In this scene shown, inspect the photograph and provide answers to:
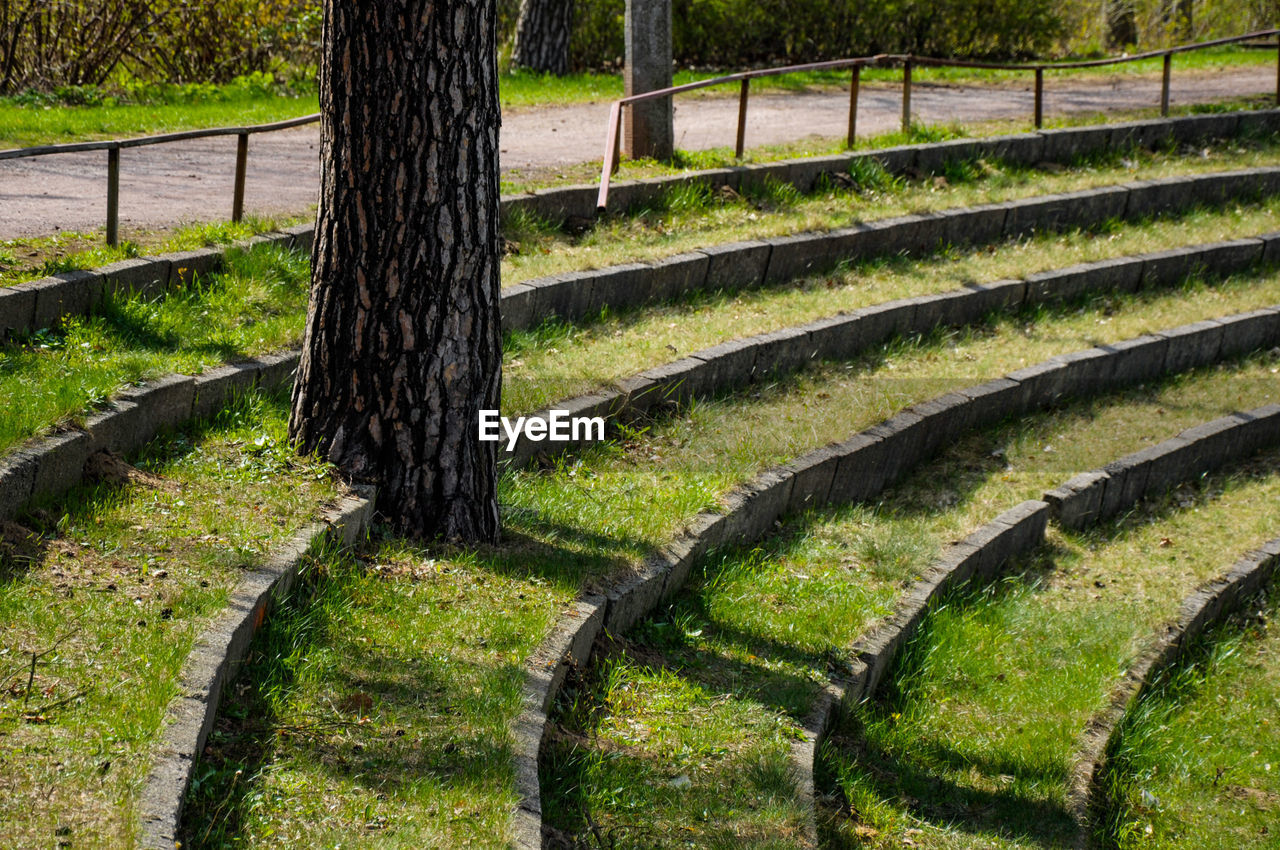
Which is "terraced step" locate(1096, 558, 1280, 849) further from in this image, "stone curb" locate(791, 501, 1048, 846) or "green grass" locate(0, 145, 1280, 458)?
"green grass" locate(0, 145, 1280, 458)

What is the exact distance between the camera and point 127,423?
17.5 ft

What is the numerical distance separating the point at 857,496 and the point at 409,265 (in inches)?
126

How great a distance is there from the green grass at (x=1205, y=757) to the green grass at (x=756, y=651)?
50.8 inches

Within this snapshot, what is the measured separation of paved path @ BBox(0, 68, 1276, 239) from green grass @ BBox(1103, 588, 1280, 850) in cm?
614

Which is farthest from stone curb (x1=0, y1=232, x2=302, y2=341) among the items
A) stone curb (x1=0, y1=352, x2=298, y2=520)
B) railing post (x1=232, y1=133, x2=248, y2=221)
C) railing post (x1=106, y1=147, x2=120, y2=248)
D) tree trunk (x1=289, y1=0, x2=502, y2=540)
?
tree trunk (x1=289, y1=0, x2=502, y2=540)

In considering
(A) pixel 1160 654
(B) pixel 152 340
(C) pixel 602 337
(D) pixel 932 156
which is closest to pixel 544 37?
(D) pixel 932 156

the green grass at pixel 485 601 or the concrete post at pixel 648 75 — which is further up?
the concrete post at pixel 648 75

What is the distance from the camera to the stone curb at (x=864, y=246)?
803 centimetres

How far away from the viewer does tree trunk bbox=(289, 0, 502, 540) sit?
5.02 meters

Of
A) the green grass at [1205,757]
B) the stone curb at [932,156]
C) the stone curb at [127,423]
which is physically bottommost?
the green grass at [1205,757]

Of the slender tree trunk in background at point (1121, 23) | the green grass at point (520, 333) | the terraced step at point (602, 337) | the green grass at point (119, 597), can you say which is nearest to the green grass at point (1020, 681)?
the terraced step at point (602, 337)

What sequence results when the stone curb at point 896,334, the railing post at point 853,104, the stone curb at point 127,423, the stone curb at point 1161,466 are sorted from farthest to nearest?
the railing post at point 853,104 → the stone curb at point 1161,466 → the stone curb at point 896,334 → the stone curb at point 127,423

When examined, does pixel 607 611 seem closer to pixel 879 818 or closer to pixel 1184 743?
pixel 879 818

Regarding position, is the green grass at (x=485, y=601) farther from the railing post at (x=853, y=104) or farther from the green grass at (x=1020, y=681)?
the railing post at (x=853, y=104)
